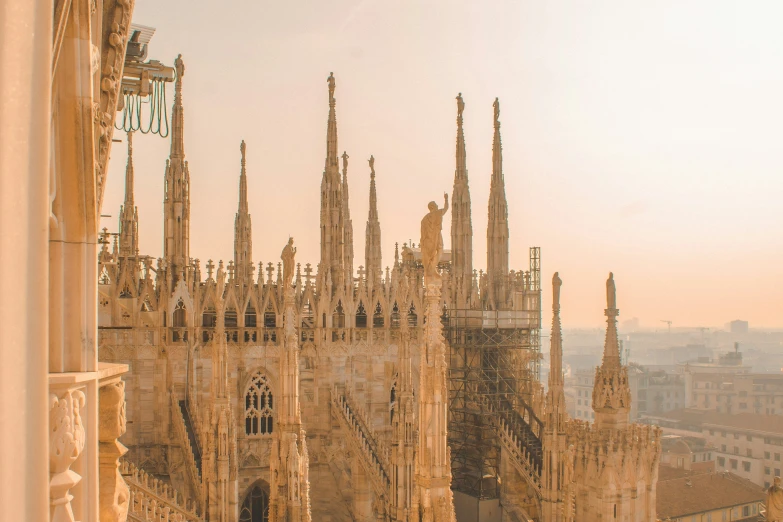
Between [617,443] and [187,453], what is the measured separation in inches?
378

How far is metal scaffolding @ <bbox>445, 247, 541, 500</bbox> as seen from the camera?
22.8 metres

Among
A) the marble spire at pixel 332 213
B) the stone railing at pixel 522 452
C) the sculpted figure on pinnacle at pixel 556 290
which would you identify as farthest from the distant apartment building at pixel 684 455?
the marble spire at pixel 332 213

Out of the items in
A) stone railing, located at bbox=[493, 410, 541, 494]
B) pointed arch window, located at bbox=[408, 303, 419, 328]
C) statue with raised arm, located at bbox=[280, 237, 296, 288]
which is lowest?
stone railing, located at bbox=[493, 410, 541, 494]

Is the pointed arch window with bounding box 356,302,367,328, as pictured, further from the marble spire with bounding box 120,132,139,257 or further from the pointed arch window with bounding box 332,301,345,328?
the marble spire with bounding box 120,132,139,257

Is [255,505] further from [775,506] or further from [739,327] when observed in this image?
[739,327]

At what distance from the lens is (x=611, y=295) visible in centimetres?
1620

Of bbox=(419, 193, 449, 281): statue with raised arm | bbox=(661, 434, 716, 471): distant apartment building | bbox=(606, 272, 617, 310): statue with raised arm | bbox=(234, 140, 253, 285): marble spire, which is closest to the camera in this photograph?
bbox=(419, 193, 449, 281): statue with raised arm

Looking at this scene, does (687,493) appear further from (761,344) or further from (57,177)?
(761,344)

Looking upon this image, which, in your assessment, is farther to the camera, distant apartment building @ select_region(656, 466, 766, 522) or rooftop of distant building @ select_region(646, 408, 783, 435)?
rooftop of distant building @ select_region(646, 408, 783, 435)

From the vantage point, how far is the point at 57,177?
328 centimetres

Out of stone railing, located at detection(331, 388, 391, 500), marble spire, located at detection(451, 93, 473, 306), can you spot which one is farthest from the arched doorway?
marble spire, located at detection(451, 93, 473, 306)

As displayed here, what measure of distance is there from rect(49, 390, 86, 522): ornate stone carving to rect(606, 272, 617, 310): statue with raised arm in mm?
14263

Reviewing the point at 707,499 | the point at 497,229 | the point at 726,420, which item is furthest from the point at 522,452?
the point at 726,420

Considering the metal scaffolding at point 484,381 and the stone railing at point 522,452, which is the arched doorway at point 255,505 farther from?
the stone railing at point 522,452
